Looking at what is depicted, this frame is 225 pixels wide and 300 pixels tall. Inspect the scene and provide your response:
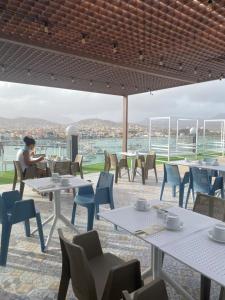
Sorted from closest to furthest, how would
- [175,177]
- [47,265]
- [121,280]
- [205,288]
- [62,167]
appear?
[121,280], [205,288], [47,265], [175,177], [62,167]

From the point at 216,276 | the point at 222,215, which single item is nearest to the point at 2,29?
the point at 222,215

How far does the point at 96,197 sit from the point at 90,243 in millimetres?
1574

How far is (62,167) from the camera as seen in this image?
203 inches

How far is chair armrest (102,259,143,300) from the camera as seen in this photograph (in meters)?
1.34

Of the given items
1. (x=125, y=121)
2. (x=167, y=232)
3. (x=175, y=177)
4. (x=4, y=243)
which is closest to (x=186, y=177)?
(x=175, y=177)

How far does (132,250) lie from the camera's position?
2.83 metres

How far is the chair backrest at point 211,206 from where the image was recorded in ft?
7.62

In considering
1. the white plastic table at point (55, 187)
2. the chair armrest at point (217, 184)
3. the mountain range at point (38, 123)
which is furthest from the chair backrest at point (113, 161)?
the white plastic table at point (55, 187)

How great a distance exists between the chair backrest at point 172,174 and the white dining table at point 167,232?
2.35m

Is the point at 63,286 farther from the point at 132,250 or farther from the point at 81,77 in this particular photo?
the point at 81,77

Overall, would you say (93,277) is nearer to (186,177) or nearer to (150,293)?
(150,293)

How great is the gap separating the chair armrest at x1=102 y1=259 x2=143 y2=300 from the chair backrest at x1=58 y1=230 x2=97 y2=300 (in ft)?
0.31

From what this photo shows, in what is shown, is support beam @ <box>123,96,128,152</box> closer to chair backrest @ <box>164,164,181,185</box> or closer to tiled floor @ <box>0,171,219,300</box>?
chair backrest @ <box>164,164,181,185</box>

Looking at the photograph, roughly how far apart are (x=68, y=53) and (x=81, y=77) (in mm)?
2121
